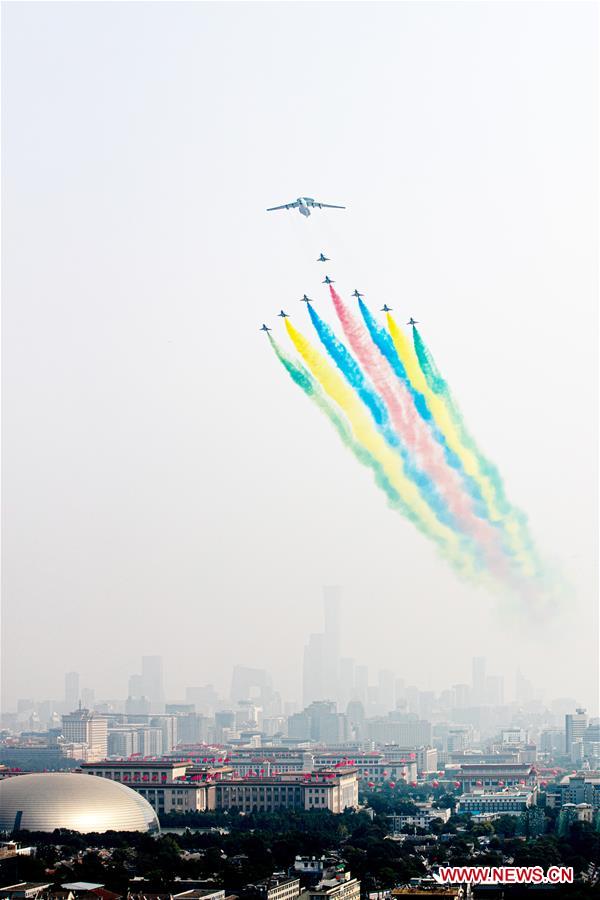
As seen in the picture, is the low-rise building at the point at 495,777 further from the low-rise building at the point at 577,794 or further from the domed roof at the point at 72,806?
the domed roof at the point at 72,806

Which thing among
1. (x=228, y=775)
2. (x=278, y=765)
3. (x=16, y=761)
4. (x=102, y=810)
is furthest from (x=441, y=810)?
(x=16, y=761)

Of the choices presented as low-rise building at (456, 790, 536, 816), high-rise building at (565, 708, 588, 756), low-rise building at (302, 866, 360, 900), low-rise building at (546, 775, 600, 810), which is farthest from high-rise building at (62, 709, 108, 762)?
low-rise building at (302, 866, 360, 900)

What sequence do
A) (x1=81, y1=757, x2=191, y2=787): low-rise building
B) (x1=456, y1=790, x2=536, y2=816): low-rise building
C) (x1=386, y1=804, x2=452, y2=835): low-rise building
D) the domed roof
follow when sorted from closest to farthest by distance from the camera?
the domed roof < (x1=386, y1=804, x2=452, y2=835): low-rise building < (x1=456, y1=790, x2=536, y2=816): low-rise building < (x1=81, y1=757, x2=191, y2=787): low-rise building

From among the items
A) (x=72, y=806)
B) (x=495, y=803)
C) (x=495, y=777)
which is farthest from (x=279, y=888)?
(x=495, y=777)

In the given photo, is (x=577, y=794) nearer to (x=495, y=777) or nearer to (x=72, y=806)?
(x=495, y=777)

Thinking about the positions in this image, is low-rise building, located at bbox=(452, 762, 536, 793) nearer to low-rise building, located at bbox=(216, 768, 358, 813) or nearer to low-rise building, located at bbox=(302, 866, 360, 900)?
low-rise building, located at bbox=(216, 768, 358, 813)

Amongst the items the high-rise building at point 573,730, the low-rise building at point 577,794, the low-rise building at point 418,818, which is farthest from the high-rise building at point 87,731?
the low-rise building at point 418,818
